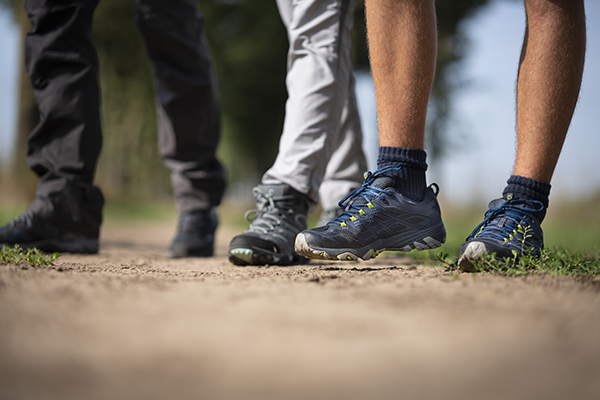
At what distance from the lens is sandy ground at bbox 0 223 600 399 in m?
0.68

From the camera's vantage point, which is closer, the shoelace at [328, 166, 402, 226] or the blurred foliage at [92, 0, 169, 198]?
the shoelace at [328, 166, 402, 226]

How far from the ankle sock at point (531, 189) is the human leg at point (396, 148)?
31 cm

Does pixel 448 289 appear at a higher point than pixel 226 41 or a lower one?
lower

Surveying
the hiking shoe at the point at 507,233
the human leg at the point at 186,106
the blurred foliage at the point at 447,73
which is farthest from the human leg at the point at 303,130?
the blurred foliage at the point at 447,73

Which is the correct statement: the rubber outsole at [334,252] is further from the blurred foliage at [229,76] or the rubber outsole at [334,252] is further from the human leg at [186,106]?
the blurred foliage at [229,76]

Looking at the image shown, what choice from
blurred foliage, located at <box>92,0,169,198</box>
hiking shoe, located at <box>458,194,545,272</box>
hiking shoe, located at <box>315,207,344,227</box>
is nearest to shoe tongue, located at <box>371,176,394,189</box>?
hiking shoe, located at <box>458,194,545,272</box>

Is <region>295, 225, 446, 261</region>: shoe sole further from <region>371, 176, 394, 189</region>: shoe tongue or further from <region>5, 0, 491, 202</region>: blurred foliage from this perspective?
<region>5, 0, 491, 202</region>: blurred foliage

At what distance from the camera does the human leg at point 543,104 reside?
1611 millimetres

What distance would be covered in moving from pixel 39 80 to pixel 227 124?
17.6 m

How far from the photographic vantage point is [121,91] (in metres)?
14.0

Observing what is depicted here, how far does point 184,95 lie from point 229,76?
42.1ft

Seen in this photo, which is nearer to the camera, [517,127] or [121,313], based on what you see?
[121,313]

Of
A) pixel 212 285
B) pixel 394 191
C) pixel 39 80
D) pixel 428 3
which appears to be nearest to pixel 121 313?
pixel 212 285

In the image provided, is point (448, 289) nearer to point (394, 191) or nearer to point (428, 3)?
point (394, 191)
